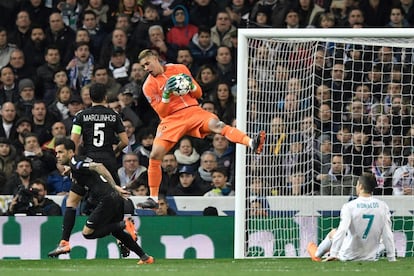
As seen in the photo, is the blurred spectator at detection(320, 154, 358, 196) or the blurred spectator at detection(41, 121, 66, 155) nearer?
the blurred spectator at detection(320, 154, 358, 196)

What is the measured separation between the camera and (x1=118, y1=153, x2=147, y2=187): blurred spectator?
752 inches

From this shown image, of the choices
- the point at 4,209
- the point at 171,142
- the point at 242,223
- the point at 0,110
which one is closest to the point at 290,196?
the point at 242,223

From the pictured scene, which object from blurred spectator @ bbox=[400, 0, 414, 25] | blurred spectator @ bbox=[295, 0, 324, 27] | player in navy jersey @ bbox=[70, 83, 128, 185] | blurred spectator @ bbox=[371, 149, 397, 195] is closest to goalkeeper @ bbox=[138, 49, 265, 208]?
player in navy jersey @ bbox=[70, 83, 128, 185]

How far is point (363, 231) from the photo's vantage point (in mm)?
15125

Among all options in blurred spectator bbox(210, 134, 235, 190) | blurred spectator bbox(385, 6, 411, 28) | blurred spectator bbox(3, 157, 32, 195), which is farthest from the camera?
blurred spectator bbox(385, 6, 411, 28)

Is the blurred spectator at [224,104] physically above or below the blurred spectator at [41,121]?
above

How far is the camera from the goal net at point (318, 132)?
17.7 m

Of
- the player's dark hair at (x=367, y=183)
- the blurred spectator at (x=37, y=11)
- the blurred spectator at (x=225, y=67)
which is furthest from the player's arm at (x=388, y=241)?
the blurred spectator at (x=37, y=11)

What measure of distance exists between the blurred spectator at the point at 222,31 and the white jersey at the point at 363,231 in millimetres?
6496

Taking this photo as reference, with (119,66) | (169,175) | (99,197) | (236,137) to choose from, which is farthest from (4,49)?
(99,197)

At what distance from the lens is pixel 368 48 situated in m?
19.8

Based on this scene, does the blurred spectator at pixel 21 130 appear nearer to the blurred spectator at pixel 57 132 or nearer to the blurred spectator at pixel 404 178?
the blurred spectator at pixel 57 132

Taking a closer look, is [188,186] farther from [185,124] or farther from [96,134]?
[96,134]

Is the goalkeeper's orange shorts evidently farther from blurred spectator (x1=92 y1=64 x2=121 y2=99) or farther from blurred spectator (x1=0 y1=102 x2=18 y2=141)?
blurred spectator (x1=0 y1=102 x2=18 y2=141)
